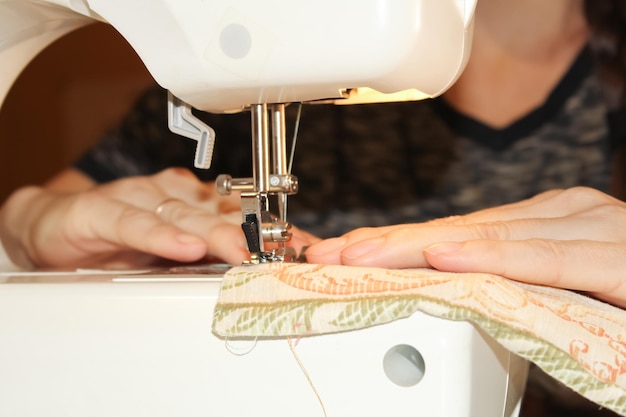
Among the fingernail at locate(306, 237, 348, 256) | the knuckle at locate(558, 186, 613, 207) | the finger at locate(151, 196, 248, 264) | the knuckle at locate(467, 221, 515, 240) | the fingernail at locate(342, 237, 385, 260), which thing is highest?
the knuckle at locate(558, 186, 613, 207)

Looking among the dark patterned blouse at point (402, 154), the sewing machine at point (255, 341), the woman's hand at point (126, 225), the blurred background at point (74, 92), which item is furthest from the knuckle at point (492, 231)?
the blurred background at point (74, 92)

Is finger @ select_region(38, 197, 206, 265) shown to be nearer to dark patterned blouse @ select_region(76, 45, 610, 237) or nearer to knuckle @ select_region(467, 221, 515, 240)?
knuckle @ select_region(467, 221, 515, 240)

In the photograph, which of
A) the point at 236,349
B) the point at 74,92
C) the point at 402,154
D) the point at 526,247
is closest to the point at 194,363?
the point at 236,349

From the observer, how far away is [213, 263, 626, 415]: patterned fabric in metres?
0.49

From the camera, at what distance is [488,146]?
126cm

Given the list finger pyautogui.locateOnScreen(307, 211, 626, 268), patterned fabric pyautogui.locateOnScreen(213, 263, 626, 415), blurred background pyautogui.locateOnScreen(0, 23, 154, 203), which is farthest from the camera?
blurred background pyautogui.locateOnScreen(0, 23, 154, 203)

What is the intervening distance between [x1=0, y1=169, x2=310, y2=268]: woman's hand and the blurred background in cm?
123

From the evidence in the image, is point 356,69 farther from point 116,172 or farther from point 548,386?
point 116,172

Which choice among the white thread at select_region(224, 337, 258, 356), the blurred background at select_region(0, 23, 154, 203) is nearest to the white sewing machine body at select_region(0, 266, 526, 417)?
the white thread at select_region(224, 337, 258, 356)

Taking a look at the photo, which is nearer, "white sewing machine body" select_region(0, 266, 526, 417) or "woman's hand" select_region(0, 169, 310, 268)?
"white sewing machine body" select_region(0, 266, 526, 417)

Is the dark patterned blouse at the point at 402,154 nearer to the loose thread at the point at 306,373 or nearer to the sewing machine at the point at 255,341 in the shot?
the sewing machine at the point at 255,341

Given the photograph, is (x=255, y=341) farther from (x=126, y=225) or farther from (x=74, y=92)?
(x=74, y=92)

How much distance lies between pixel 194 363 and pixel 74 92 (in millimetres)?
1926

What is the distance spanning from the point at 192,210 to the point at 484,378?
46 cm
